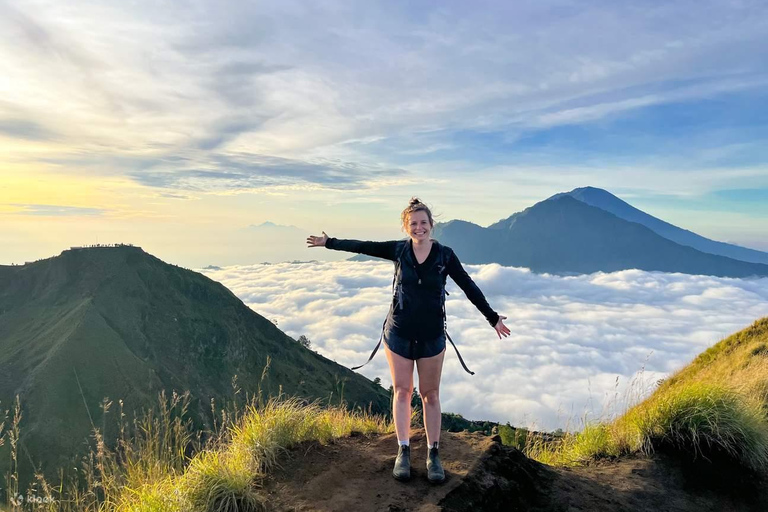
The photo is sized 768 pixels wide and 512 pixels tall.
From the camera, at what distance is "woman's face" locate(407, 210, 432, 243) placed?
4.48 metres

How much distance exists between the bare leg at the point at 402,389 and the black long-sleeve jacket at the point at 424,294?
0.27 meters

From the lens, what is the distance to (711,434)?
5605 millimetres

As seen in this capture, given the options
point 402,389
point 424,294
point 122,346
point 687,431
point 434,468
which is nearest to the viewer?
point 434,468

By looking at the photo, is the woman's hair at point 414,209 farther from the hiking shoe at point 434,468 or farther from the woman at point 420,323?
the hiking shoe at point 434,468

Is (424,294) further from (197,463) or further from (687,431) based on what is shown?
(687,431)

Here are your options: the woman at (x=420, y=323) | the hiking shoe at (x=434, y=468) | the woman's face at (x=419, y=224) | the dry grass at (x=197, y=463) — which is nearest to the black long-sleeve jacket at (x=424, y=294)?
the woman at (x=420, y=323)

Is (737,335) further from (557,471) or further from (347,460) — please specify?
(347,460)

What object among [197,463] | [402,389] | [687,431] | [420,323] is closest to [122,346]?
[197,463]

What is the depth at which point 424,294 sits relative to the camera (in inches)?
175

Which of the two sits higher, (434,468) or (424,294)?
(424,294)

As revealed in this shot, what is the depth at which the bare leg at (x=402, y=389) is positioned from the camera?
4434 millimetres

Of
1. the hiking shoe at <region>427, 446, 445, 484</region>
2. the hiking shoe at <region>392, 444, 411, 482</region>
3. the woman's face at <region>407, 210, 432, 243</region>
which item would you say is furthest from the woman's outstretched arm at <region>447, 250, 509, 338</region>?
the hiking shoe at <region>392, 444, 411, 482</region>

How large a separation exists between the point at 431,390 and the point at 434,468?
2.34 ft

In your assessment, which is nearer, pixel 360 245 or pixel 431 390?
pixel 431 390
